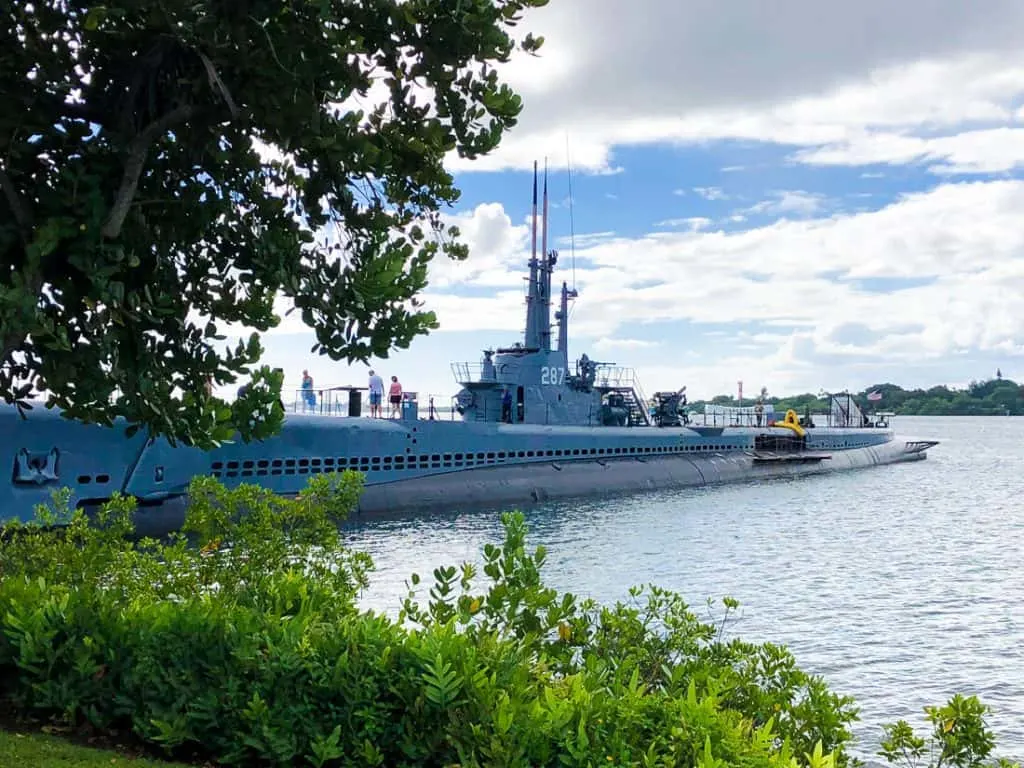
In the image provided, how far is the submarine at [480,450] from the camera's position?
21.5 m

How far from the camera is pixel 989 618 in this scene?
54.5 feet

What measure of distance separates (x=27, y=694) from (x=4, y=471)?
16093 millimetres

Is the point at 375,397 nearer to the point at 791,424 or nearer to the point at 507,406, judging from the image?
the point at 507,406

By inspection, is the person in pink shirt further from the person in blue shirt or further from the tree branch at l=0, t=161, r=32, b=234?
the tree branch at l=0, t=161, r=32, b=234

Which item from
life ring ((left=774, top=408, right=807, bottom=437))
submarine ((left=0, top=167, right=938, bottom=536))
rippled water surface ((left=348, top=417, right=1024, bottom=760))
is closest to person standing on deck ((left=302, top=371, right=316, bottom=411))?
submarine ((left=0, top=167, right=938, bottom=536))

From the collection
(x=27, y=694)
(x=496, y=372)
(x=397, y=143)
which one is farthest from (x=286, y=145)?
(x=496, y=372)

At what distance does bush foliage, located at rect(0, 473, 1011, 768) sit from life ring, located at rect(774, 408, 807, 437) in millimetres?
46985

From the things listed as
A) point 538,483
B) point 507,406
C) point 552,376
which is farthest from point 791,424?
point 538,483

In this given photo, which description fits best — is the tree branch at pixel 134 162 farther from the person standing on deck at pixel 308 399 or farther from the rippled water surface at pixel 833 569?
the person standing on deck at pixel 308 399

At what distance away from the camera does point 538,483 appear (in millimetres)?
32906

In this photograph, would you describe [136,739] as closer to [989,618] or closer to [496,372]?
[989,618]

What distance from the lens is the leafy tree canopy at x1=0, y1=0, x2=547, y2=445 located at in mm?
5824

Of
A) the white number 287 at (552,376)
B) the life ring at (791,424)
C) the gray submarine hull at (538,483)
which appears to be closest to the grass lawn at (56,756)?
the gray submarine hull at (538,483)

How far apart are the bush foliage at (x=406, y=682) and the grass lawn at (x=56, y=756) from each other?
0.20 m
